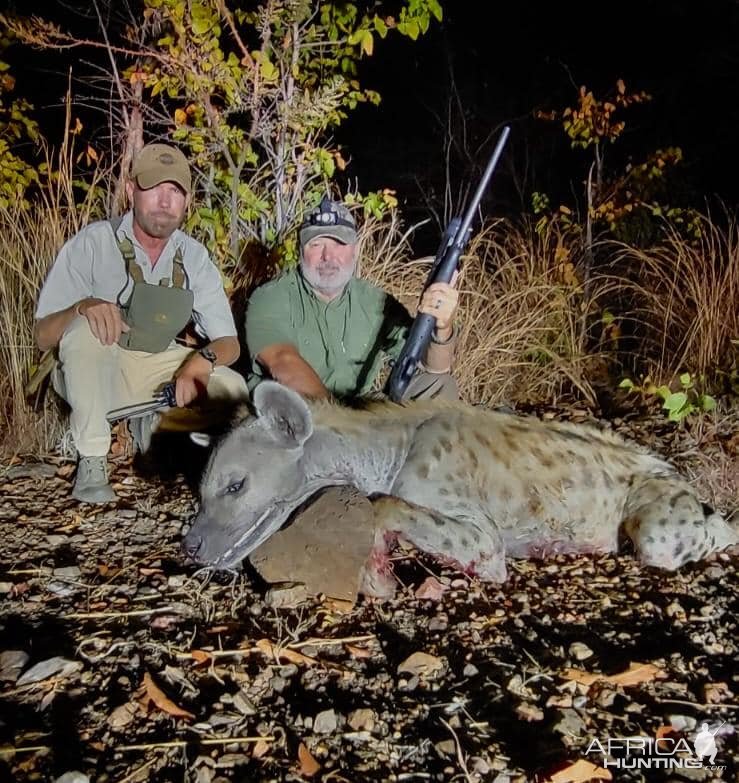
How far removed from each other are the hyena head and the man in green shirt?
36.1 inches

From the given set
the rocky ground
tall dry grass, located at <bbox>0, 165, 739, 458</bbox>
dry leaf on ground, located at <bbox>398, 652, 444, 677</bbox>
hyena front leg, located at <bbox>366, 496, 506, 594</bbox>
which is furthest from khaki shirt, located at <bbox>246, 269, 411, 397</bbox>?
dry leaf on ground, located at <bbox>398, 652, 444, 677</bbox>

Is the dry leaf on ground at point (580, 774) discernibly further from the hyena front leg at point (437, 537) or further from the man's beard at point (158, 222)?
the man's beard at point (158, 222)

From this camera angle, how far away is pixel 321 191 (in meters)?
6.66

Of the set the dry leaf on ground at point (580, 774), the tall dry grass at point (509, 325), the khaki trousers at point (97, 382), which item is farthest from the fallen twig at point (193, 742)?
the tall dry grass at point (509, 325)

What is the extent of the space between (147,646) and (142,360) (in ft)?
8.61

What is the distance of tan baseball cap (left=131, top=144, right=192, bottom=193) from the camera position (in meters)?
4.99

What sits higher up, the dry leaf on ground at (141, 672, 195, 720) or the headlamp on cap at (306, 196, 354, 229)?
the headlamp on cap at (306, 196, 354, 229)

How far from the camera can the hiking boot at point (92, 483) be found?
4680 mm

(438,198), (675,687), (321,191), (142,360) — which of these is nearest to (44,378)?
(142,360)

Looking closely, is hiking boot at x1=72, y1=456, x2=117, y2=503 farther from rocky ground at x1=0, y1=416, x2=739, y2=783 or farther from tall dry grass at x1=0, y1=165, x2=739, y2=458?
tall dry grass at x1=0, y1=165, x2=739, y2=458

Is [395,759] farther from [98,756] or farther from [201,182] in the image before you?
[201,182]

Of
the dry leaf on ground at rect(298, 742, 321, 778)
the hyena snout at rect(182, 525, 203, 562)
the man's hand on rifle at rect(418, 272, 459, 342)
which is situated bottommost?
the dry leaf on ground at rect(298, 742, 321, 778)

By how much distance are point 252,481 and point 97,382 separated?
1.73m

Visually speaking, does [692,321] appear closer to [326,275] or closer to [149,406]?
[326,275]
